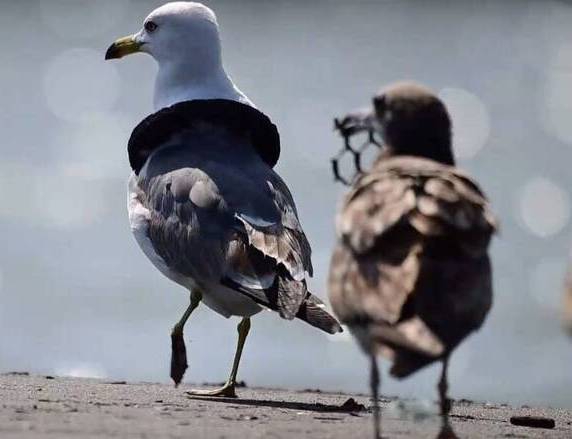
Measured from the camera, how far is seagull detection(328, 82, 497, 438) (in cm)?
654

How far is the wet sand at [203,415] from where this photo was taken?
724cm

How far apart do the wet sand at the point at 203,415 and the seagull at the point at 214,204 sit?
0.50 metres

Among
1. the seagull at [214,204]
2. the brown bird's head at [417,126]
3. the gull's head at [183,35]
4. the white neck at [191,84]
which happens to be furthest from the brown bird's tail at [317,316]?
the gull's head at [183,35]

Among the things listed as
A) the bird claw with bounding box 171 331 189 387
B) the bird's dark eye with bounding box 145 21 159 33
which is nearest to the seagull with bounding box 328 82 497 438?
the bird claw with bounding box 171 331 189 387

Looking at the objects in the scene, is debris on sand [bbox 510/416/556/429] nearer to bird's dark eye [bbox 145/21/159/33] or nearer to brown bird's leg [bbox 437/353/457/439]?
brown bird's leg [bbox 437/353/457/439]

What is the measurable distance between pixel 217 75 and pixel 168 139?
870 mm

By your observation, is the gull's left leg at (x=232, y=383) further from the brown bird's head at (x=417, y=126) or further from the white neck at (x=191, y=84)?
the brown bird's head at (x=417, y=126)

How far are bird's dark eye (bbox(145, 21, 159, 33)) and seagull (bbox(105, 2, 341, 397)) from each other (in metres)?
0.34

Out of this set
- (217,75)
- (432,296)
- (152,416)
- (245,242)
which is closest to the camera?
(432,296)

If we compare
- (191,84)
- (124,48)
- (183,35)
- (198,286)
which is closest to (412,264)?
(198,286)

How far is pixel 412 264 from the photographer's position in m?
6.59

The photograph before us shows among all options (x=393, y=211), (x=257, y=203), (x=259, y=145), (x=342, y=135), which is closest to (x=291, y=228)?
(x=257, y=203)

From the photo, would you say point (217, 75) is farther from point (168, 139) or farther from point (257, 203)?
point (257, 203)

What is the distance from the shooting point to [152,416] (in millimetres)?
7855
